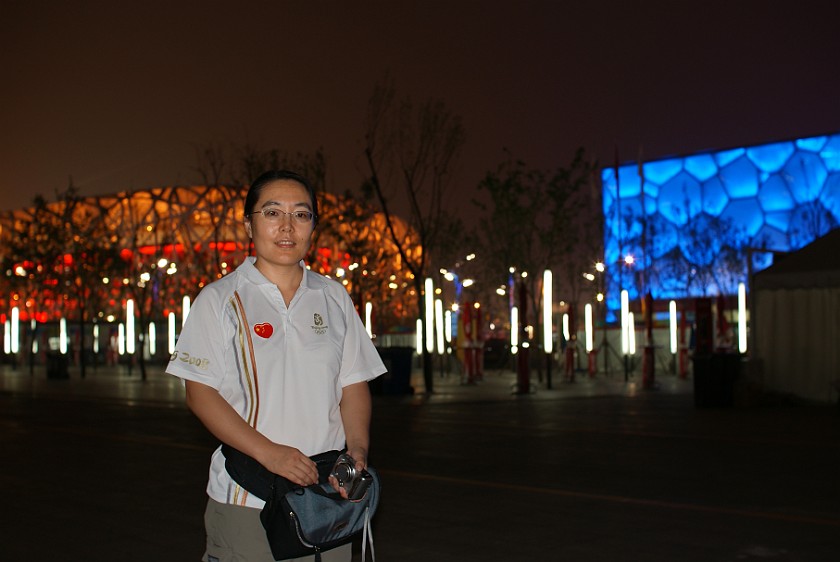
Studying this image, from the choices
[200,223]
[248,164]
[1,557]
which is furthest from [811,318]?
[200,223]

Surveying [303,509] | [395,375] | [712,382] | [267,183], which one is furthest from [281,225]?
[395,375]

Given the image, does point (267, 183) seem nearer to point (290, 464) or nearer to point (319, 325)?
point (319, 325)

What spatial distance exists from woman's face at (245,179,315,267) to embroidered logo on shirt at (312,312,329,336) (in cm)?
18

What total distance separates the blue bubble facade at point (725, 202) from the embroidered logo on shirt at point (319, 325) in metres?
63.6

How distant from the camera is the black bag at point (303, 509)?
117 inches

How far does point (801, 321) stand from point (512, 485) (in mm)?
12144

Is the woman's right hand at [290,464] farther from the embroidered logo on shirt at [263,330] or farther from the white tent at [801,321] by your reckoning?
the white tent at [801,321]

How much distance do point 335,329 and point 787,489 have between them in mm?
7419

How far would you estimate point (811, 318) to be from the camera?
20359 millimetres

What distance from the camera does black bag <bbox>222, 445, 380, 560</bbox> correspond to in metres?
2.97

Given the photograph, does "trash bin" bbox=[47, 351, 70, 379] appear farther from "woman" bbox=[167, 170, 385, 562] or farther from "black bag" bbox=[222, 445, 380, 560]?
"black bag" bbox=[222, 445, 380, 560]

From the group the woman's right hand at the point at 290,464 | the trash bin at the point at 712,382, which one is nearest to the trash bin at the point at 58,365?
the trash bin at the point at 712,382

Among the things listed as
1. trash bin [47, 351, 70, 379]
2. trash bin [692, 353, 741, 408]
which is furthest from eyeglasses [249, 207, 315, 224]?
trash bin [47, 351, 70, 379]

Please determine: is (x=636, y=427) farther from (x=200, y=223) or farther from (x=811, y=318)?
(x=200, y=223)
